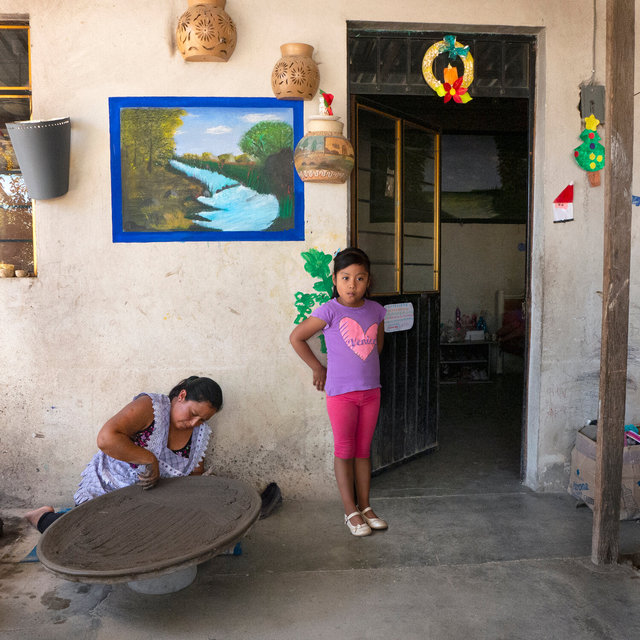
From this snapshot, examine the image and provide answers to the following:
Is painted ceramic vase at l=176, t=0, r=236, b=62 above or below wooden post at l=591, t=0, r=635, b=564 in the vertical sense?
above

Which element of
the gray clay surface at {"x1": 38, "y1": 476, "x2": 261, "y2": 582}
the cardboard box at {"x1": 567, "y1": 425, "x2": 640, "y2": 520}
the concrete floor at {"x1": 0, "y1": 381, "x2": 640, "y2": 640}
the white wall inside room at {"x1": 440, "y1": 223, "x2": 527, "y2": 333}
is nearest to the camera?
the gray clay surface at {"x1": 38, "y1": 476, "x2": 261, "y2": 582}

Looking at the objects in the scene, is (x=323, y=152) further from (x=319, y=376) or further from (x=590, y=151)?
(x=590, y=151)

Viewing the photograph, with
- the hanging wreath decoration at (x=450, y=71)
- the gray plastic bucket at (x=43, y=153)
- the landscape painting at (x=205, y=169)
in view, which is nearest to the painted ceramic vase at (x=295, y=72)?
the landscape painting at (x=205, y=169)

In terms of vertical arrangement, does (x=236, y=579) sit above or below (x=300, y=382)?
below

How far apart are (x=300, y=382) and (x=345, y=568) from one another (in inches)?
44.4

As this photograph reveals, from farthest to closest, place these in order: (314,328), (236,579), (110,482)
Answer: (314,328), (110,482), (236,579)

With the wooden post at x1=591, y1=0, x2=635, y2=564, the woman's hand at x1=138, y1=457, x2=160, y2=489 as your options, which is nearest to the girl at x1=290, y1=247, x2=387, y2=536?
the woman's hand at x1=138, y1=457, x2=160, y2=489

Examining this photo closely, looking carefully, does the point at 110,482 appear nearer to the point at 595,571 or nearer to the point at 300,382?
the point at 300,382

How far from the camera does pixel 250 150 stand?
134 inches

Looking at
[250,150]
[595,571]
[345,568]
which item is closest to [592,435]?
[595,571]

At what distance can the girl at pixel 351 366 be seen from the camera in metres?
3.12

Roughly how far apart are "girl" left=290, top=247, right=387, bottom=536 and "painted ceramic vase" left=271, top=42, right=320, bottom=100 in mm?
974

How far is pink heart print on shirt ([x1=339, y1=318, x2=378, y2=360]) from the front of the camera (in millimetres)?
3145

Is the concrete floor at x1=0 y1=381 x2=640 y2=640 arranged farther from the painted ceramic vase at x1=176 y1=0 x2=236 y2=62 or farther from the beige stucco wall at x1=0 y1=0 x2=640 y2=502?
the painted ceramic vase at x1=176 y1=0 x2=236 y2=62
